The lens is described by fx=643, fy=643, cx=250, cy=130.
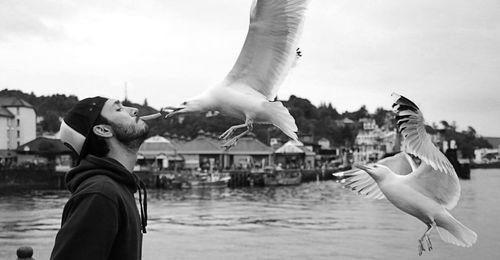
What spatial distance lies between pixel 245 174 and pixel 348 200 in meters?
16.5

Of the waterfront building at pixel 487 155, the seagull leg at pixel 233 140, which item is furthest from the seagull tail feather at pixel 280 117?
the waterfront building at pixel 487 155

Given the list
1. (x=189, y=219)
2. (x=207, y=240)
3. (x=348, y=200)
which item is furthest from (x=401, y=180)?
(x=348, y=200)

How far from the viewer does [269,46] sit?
4008 millimetres

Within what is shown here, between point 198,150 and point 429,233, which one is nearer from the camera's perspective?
point 429,233

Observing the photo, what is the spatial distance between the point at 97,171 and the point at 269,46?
5.21 ft

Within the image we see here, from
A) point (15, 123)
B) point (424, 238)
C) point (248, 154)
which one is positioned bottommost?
point (424, 238)

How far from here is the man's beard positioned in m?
2.98

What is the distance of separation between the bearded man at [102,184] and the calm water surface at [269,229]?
724 inches

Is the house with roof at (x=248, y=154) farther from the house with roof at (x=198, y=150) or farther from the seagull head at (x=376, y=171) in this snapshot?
the seagull head at (x=376, y=171)

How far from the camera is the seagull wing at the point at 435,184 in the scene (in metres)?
4.94

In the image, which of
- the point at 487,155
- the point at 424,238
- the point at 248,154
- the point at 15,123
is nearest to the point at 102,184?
the point at 424,238

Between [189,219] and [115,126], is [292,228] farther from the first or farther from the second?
[115,126]

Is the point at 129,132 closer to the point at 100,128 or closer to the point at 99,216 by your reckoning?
the point at 100,128

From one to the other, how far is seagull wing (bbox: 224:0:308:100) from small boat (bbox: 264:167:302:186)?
58814 mm
